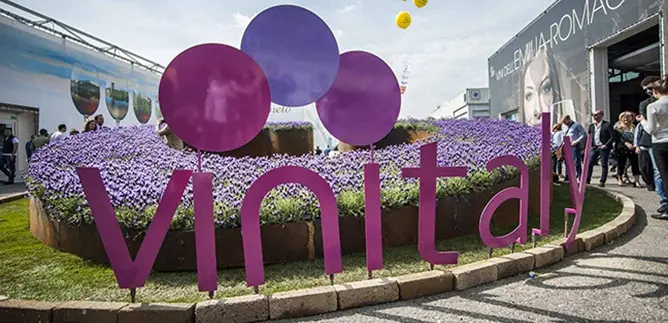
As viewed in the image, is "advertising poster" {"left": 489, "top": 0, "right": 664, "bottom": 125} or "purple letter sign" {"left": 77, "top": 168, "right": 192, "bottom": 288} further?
"advertising poster" {"left": 489, "top": 0, "right": 664, "bottom": 125}

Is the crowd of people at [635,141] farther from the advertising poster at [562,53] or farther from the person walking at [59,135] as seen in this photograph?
the person walking at [59,135]

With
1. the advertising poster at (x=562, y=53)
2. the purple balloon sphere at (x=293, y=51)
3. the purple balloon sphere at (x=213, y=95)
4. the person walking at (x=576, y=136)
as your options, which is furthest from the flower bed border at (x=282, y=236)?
the advertising poster at (x=562, y=53)

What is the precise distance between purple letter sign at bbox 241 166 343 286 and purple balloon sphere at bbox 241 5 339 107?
584 millimetres

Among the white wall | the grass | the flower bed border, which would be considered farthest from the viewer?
the white wall

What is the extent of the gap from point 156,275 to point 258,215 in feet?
4.40

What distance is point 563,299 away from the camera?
301 cm

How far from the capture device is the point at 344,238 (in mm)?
4047

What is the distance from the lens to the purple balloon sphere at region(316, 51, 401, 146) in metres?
3.35

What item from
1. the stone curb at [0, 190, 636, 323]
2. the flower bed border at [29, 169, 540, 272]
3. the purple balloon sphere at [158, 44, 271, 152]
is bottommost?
the stone curb at [0, 190, 636, 323]

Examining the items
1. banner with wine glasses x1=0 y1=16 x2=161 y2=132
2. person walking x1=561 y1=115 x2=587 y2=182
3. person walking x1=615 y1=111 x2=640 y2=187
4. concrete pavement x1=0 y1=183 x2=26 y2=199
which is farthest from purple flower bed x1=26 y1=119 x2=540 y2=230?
banner with wine glasses x1=0 y1=16 x2=161 y2=132

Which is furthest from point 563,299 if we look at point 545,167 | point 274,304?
point 274,304

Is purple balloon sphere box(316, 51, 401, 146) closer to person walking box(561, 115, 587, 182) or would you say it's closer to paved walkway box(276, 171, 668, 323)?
paved walkway box(276, 171, 668, 323)

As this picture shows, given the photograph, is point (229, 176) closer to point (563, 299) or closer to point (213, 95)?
point (213, 95)

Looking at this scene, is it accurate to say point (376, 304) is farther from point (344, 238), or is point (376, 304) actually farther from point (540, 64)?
point (540, 64)
